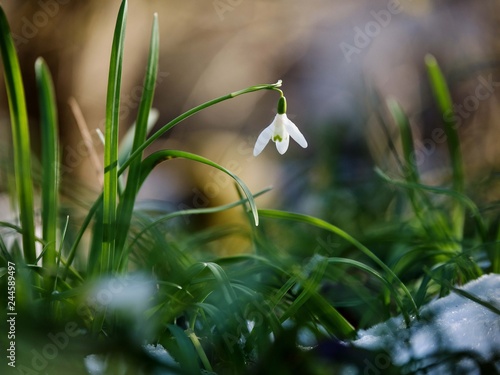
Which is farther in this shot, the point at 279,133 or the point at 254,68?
the point at 254,68

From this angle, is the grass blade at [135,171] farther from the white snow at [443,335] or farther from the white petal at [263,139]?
the white snow at [443,335]

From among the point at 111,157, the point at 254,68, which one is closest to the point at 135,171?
the point at 111,157

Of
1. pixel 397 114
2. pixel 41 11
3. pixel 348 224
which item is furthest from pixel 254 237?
pixel 41 11

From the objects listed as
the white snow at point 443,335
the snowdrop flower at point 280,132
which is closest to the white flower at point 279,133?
the snowdrop flower at point 280,132

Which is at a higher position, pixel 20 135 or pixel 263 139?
pixel 20 135

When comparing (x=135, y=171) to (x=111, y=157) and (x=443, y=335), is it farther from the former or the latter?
(x=443, y=335)

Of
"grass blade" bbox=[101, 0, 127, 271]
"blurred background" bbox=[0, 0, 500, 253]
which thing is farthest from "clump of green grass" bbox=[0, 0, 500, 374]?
"blurred background" bbox=[0, 0, 500, 253]

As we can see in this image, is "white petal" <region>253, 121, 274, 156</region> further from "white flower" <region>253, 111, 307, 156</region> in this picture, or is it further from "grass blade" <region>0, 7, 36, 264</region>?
"grass blade" <region>0, 7, 36, 264</region>
